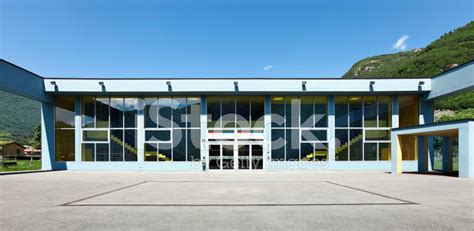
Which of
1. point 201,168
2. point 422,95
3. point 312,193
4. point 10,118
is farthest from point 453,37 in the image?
point 10,118

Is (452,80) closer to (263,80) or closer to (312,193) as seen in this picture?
(263,80)

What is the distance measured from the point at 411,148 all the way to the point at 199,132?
1519cm

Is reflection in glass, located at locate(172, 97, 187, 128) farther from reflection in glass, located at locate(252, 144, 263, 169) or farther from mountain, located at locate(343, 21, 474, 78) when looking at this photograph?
mountain, located at locate(343, 21, 474, 78)

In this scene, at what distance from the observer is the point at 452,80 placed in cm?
1988

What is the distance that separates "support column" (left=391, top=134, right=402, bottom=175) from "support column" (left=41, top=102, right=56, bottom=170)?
75.0ft

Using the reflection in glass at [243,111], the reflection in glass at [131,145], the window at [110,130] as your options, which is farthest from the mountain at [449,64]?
the window at [110,130]

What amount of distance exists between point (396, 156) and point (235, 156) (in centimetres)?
1019

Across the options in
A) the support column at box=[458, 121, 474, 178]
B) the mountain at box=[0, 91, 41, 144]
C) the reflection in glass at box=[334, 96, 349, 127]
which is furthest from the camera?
the mountain at box=[0, 91, 41, 144]

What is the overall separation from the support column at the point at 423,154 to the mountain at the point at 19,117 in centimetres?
11823

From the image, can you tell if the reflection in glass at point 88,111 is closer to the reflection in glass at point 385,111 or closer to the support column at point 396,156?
the support column at point 396,156

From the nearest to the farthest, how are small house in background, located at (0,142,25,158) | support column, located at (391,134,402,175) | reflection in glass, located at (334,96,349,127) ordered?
support column, located at (391,134,402,175), reflection in glass, located at (334,96,349,127), small house in background, located at (0,142,25,158)

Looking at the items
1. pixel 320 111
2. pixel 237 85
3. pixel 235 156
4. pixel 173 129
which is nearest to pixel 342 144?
pixel 320 111

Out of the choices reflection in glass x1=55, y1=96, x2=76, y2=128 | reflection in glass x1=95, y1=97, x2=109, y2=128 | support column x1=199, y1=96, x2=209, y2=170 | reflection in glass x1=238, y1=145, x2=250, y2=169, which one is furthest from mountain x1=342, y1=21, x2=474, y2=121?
reflection in glass x1=55, y1=96, x2=76, y2=128

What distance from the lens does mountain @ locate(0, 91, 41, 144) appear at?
109213mm
